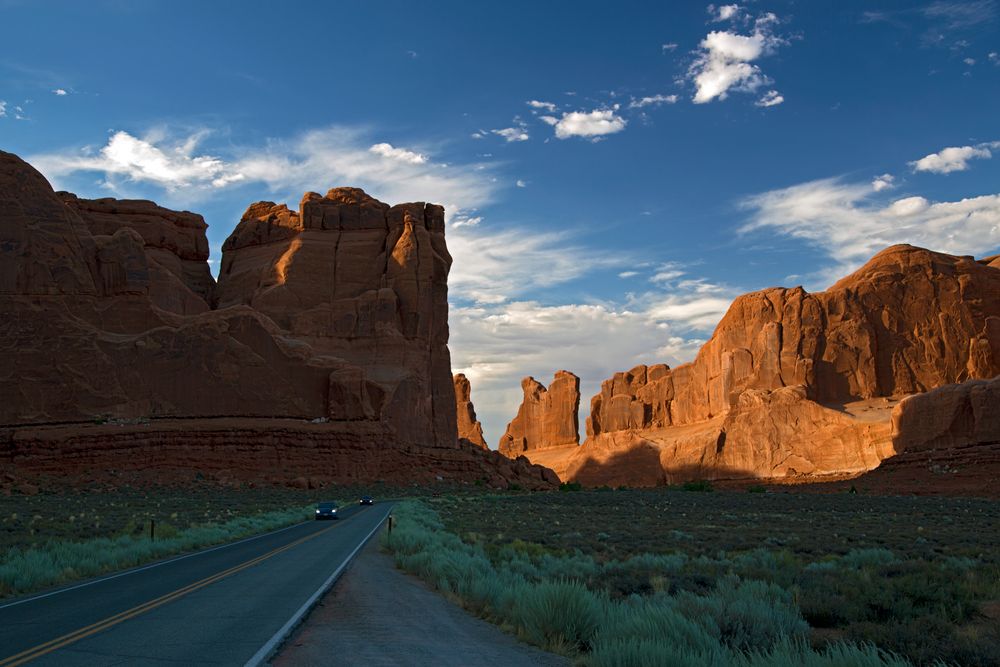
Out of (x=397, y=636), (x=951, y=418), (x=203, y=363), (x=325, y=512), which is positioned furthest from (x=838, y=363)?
(x=397, y=636)

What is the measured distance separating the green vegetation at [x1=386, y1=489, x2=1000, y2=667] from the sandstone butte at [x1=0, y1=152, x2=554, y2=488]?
44.9 metres

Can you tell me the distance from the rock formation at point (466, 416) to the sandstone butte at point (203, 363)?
7301cm

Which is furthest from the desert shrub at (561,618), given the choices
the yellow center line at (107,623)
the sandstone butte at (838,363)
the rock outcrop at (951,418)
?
the sandstone butte at (838,363)

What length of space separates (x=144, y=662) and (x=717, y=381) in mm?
109230

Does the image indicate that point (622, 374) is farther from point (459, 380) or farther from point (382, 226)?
point (382, 226)

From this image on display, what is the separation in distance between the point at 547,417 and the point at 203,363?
352ft

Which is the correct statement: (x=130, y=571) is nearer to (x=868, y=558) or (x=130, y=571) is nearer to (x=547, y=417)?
(x=868, y=558)

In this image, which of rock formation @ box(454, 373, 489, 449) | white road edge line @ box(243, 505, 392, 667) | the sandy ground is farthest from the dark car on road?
rock formation @ box(454, 373, 489, 449)

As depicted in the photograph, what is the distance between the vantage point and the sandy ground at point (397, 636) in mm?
8672

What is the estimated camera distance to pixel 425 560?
58.4 feet

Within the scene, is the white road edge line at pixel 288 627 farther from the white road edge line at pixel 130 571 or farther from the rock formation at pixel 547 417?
the rock formation at pixel 547 417

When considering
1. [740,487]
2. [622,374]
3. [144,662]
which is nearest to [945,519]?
[144,662]

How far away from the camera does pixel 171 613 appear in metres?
11.6

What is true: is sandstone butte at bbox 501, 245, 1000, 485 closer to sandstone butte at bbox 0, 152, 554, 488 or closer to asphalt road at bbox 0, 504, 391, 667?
sandstone butte at bbox 0, 152, 554, 488
